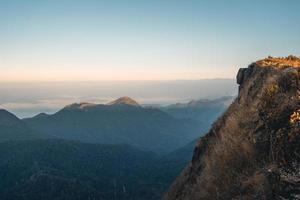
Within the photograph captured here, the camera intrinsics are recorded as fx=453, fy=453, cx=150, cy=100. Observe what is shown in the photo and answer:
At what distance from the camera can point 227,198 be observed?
15.6m

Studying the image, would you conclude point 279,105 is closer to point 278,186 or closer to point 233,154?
point 233,154

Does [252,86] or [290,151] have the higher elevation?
[252,86]

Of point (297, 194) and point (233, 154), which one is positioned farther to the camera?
point (233, 154)

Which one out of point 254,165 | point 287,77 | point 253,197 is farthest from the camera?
point 287,77

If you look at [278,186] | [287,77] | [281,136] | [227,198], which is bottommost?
[227,198]

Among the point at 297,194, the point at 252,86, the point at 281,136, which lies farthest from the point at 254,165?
the point at 252,86

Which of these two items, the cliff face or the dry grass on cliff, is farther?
the dry grass on cliff

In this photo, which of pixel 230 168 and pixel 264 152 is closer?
pixel 264 152

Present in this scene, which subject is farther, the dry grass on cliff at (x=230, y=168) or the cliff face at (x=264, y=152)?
the dry grass on cliff at (x=230, y=168)

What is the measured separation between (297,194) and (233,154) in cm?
503

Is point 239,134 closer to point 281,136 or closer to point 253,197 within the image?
point 281,136

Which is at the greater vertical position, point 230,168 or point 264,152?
point 264,152

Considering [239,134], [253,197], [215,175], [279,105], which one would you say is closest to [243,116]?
[239,134]

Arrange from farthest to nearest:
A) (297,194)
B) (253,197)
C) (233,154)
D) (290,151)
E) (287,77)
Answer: (287,77) → (233,154) → (290,151) → (253,197) → (297,194)
